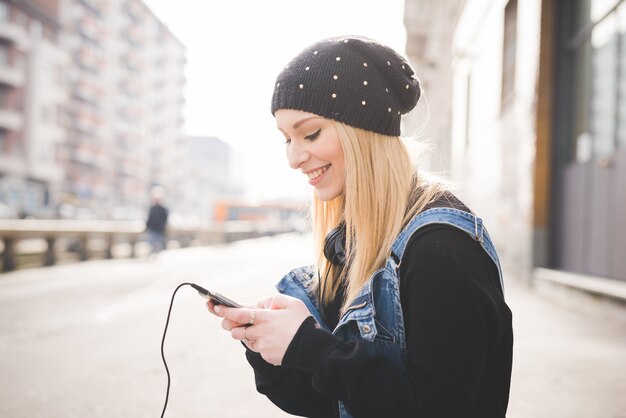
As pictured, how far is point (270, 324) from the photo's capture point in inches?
56.6

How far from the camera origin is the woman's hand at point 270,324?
1.41 meters

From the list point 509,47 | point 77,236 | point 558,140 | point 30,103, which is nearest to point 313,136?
point 558,140

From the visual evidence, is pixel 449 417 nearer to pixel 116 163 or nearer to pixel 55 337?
pixel 55 337

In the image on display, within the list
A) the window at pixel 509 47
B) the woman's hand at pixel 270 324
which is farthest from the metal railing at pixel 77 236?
the woman's hand at pixel 270 324

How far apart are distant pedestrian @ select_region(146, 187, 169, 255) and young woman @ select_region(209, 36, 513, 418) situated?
13131mm

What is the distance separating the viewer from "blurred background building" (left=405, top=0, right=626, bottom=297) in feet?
20.8

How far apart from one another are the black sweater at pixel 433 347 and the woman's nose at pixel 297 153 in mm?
588

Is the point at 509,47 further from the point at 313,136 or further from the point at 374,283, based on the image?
the point at 374,283

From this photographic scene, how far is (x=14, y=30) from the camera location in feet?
151

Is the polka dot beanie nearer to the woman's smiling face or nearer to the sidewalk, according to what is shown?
the woman's smiling face

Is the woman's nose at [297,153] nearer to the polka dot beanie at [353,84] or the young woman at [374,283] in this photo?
the young woman at [374,283]

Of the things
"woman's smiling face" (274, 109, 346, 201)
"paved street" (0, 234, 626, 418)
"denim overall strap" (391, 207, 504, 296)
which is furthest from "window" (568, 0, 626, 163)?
"denim overall strap" (391, 207, 504, 296)

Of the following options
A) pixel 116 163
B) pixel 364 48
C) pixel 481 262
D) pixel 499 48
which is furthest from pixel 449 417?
pixel 116 163

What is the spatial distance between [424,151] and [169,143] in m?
93.1
